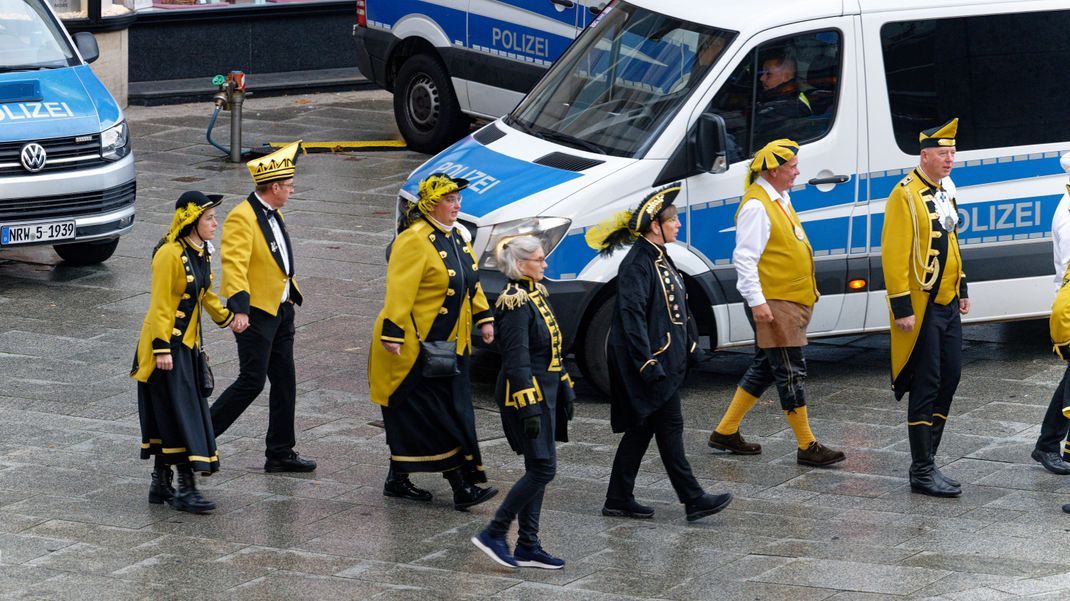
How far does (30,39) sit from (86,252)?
63.9 inches

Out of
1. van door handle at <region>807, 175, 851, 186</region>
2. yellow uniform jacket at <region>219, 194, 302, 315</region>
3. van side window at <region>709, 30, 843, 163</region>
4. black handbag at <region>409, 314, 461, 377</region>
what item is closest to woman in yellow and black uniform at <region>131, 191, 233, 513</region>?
yellow uniform jacket at <region>219, 194, 302, 315</region>

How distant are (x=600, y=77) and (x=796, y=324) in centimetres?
233

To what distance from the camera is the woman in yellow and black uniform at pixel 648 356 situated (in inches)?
303

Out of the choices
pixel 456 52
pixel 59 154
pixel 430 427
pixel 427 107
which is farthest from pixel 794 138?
pixel 427 107

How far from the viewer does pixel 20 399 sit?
9422 mm

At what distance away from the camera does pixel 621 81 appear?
10.2 m

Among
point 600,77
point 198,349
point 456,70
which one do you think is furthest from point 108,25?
point 198,349

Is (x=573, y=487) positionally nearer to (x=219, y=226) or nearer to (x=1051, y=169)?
(x=1051, y=169)

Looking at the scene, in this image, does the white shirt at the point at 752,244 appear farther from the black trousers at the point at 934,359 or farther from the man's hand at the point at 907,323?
the black trousers at the point at 934,359

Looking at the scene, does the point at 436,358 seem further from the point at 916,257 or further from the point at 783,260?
the point at 916,257

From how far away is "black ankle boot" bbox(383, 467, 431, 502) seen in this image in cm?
813

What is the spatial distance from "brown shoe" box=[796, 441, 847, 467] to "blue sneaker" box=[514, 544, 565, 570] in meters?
1.97

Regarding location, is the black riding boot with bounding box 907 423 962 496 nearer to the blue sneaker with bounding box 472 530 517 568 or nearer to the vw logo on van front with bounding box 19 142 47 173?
the blue sneaker with bounding box 472 530 517 568

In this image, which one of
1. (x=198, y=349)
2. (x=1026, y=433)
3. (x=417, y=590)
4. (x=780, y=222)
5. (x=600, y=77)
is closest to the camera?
(x=417, y=590)
